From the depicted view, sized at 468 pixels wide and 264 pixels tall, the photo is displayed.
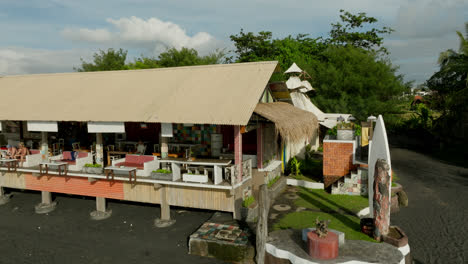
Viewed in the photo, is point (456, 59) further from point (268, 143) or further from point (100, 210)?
point (100, 210)

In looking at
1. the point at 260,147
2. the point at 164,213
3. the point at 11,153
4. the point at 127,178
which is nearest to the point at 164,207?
the point at 164,213

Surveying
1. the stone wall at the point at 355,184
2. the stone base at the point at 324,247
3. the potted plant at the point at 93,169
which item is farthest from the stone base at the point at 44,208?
the stone wall at the point at 355,184

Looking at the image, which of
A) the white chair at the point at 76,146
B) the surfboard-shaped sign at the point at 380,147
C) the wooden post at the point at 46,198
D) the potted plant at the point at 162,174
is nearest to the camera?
the surfboard-shaped sign at the point at 380,147

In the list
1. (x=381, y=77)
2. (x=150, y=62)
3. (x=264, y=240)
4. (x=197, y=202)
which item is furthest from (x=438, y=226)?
(x=150, y=62)

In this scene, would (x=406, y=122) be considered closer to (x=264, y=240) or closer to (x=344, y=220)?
(x=344, y=220)

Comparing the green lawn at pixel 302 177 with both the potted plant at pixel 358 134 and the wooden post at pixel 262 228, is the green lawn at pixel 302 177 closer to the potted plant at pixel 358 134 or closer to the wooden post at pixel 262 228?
the potted plant at pixel 358 134

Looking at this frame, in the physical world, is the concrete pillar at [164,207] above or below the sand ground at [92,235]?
above

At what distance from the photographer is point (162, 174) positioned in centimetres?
1233

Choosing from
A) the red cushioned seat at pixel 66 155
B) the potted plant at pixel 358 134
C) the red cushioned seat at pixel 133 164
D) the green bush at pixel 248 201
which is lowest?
the green bush at pixel 248 201

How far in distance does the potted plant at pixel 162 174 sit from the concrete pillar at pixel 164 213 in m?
0.73

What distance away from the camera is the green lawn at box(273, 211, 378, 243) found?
10626 millimetres

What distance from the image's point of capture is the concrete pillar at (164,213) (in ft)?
42.4

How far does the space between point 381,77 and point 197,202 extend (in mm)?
24854

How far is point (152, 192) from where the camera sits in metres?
13.1
